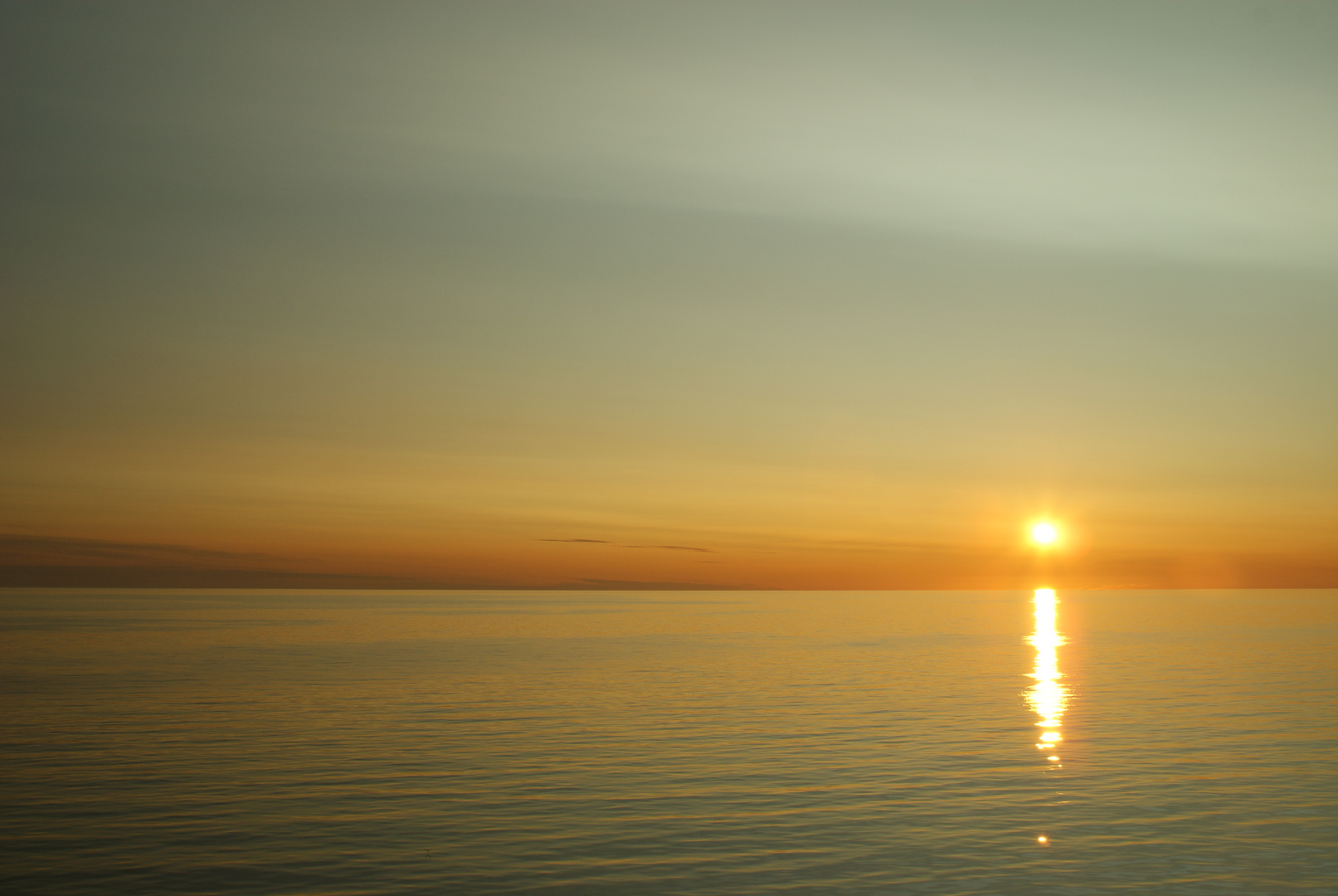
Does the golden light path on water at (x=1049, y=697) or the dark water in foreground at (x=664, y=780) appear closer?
the dark water in foreground at (x=664, y=780)

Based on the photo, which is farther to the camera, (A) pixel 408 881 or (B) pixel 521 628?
(B) pixel 521 628

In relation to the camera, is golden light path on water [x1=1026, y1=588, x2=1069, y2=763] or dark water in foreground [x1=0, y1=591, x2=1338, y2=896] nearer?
dark water in foreground [x1=0, y1=591, x2=1338, y2=896]

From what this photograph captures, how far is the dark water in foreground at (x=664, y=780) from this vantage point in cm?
2038

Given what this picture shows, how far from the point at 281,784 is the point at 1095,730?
30.5m

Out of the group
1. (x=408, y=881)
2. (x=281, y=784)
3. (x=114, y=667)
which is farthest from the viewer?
(x=114, y=667)

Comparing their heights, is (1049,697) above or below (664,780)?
above

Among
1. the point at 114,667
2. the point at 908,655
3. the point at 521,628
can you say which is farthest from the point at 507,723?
the point at 521,628

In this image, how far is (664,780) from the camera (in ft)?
96.4

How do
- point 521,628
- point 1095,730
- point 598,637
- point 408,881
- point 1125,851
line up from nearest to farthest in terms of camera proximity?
point 408,881 < point 1125,851 < point 1095,730 < point 598,637 < point 521,628

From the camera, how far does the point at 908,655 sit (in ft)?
266

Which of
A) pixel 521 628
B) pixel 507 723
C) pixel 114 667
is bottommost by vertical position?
pixel 507 723

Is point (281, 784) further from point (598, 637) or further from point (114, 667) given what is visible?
point (598, 637)

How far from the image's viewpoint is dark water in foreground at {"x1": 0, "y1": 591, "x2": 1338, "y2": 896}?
20375mm

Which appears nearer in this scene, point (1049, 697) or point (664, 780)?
point (664, 780)
